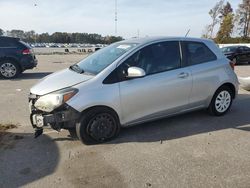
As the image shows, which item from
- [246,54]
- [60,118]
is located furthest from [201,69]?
[246,54]

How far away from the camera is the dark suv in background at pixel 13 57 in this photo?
12195 millimetres

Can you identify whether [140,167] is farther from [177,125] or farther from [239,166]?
[177,125]

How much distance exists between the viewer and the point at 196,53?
5.81 m

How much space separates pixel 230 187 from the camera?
11.5ft

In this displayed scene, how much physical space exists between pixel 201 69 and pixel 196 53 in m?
0.34

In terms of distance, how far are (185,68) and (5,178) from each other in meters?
3.48

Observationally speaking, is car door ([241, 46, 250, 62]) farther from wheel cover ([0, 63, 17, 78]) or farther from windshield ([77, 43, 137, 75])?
windshield ([77, 43, 137, 75])

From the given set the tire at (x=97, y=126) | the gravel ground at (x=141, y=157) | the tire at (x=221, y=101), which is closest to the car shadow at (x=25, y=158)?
the gravel ground at (x=141, y=157)

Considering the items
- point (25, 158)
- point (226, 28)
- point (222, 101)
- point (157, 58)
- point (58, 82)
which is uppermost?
point (226, 28)

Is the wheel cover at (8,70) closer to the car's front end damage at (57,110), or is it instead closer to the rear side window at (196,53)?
the car's front end damage at (57,110)

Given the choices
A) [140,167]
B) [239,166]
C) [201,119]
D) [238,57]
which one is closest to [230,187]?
[239,166]

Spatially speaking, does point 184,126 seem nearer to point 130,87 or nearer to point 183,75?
point 183,75

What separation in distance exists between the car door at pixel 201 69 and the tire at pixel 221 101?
21 centimetres

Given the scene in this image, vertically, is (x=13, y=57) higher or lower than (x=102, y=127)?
higher
